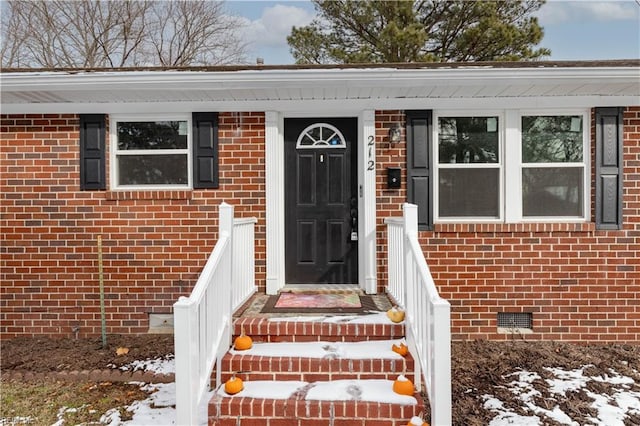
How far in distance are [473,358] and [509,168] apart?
2121 mm

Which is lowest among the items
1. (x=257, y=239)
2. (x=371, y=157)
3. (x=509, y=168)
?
(x=257, y=239)

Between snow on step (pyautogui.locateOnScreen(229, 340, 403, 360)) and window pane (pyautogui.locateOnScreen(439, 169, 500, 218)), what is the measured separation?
77.1 inches

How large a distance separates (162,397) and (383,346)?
1960mm

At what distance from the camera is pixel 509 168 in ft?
15.5

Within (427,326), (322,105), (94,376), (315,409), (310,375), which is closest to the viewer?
(427,326)

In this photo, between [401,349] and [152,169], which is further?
[152,169]

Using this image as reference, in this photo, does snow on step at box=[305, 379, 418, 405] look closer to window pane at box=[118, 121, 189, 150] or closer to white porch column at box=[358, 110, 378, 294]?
white porch column at box=[358, 110, 378, 294]

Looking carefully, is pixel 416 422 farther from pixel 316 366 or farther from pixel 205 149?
pixel 205 149

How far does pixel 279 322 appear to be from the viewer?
3568 mm

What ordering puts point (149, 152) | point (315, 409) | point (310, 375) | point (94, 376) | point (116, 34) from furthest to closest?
point (116, 34), point (149, 152), point (94, 376), point (310, 375), point (315, 409)

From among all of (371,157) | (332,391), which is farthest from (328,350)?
(371,157)

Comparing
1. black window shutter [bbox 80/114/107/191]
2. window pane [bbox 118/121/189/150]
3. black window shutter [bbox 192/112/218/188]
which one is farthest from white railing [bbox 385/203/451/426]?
black window shutter [bbox 80/114/107/191]

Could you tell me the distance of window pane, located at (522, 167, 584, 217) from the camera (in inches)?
188

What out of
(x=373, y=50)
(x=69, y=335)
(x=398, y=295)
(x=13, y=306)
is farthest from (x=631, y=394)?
(x=373, y=50)
